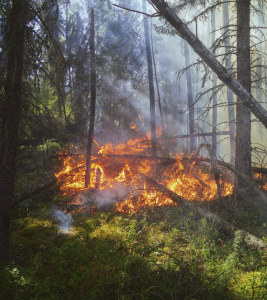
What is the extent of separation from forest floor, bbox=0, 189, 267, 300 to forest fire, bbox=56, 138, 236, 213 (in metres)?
1.12

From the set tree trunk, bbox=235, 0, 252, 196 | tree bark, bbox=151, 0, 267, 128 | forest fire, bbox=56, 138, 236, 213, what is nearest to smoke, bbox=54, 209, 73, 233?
forest fire, bbox=56, 138, 236, 213

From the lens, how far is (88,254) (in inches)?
153

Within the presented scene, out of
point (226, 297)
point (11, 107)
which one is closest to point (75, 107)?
point (11, 107)

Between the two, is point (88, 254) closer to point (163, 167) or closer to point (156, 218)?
point (156, 218)

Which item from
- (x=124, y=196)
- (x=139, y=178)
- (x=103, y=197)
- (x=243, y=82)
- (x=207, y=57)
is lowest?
(x=103, y=197)

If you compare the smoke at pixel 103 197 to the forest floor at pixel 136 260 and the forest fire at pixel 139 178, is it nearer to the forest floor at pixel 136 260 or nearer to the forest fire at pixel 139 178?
the forest fire at pixel 139 178

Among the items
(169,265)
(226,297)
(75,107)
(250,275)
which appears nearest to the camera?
(226,297)

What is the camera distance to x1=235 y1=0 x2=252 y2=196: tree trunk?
564cm

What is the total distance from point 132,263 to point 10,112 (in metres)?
4.00

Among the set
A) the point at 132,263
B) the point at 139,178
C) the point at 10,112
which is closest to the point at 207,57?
the point at 10,112

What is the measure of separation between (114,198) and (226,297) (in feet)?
17.8

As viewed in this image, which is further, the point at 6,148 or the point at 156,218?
the point at 156,218

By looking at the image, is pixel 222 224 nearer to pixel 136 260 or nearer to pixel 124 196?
pixel 136 260

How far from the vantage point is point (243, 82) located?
5.60 m
